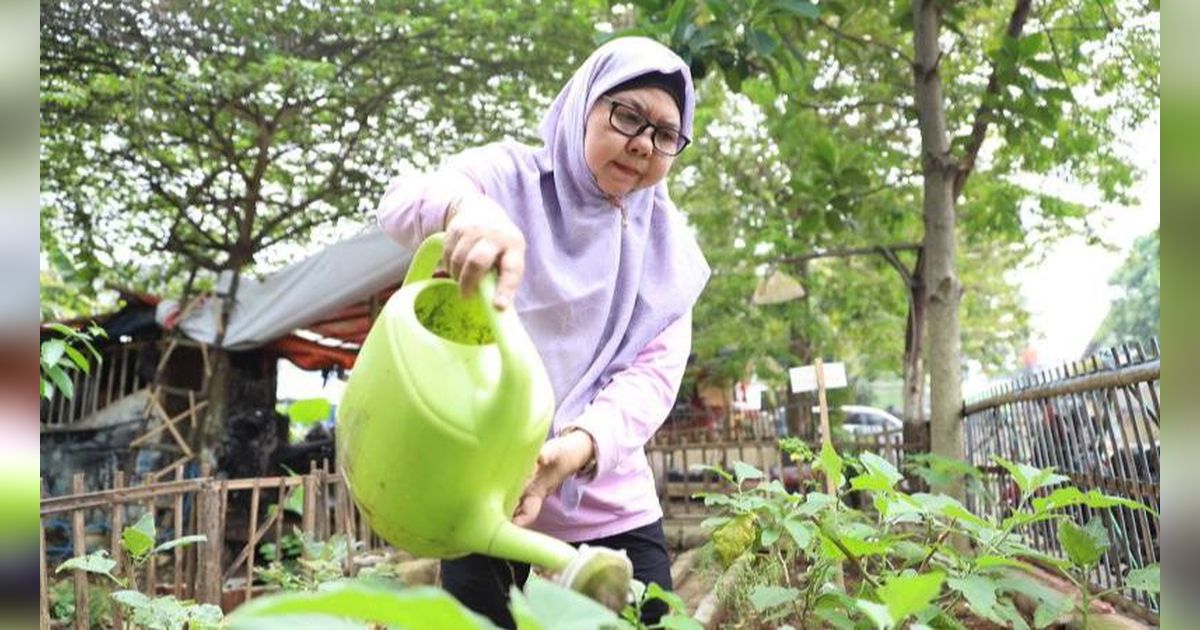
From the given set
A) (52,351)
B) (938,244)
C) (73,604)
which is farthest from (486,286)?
(938,244)

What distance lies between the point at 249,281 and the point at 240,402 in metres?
1.27

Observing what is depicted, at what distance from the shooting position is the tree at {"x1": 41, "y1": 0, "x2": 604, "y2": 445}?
7.13 m

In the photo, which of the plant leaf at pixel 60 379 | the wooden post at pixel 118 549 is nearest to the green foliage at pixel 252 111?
the wooden post at pixel 118 549

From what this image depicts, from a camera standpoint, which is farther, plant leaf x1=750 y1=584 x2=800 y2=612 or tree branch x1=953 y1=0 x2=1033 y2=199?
tree branch x1=953 y1=0 x2=1033 y2=199

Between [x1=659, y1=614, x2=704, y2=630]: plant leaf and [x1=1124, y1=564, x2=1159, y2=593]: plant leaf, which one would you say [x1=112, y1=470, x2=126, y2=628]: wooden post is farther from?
[x1=1124, y1=564, x2=1159, y2=593]: plant leaf

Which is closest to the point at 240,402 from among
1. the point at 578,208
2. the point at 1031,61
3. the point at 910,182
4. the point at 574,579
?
the point at 910,182

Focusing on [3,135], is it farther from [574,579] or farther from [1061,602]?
[1061,602]

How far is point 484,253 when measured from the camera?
830 mm

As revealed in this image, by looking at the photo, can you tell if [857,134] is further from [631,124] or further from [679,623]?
[679,623]

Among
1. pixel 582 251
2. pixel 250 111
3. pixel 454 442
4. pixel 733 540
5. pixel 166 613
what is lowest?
pixel 733 540

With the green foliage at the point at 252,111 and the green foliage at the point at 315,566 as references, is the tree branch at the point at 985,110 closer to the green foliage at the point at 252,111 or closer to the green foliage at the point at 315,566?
the green foliage at the point at 315,566

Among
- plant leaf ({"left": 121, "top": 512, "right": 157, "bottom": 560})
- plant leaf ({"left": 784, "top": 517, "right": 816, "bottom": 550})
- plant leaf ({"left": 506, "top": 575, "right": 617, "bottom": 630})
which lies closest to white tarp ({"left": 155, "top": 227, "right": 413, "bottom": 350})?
plant leaf ({"left": 121, "top": 512, "right": 157, "bottom": 560})

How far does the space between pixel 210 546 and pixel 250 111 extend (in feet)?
18.4

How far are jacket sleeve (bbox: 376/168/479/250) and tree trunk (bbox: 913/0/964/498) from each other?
3.83m
